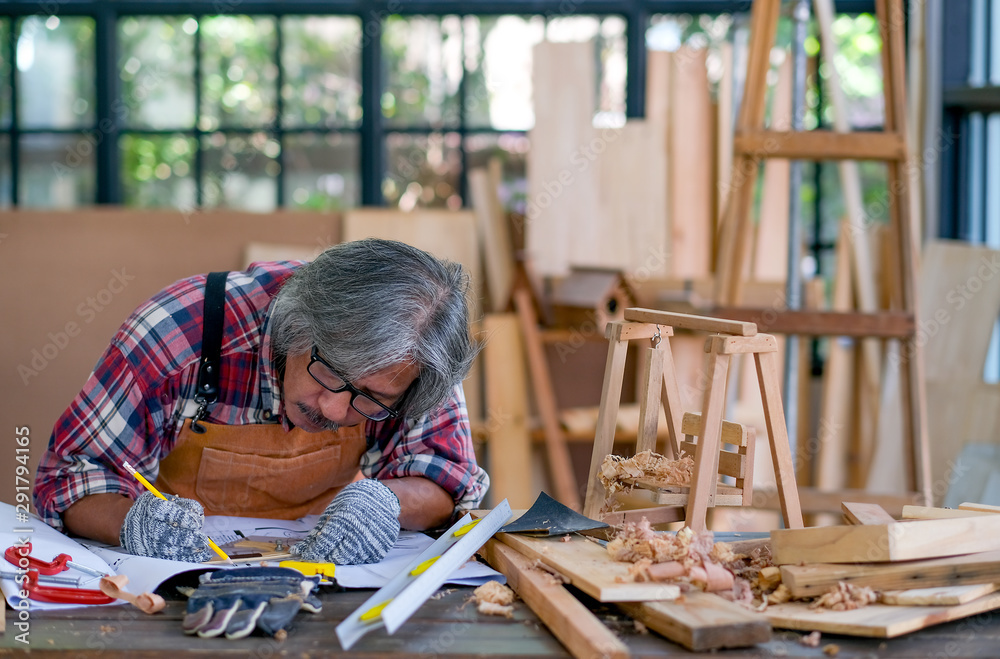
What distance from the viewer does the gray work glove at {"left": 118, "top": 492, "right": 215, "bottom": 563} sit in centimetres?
162

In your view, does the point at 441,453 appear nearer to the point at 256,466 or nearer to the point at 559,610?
the point at 256,466

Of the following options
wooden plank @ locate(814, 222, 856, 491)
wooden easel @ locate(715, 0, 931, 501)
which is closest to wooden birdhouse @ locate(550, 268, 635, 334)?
wooden easel @ locate(715, 0, 931, 501)

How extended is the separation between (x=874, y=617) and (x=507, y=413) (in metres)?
2.79

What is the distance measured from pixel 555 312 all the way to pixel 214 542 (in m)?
2.49

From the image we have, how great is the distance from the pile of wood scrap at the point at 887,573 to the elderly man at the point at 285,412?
2.53 feet

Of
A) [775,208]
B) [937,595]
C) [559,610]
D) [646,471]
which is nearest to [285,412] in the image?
[646,471]

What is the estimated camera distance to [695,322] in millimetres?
1651

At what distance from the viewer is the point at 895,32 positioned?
2928mm

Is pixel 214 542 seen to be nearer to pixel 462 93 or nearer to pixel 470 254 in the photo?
pixel 470 254

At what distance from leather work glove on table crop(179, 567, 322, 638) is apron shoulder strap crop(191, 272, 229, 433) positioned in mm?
650

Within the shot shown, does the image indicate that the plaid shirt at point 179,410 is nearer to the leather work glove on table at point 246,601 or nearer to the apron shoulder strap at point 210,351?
the apron shoulder strap at point 210,351

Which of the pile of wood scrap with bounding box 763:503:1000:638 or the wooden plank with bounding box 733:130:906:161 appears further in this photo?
the wooden plank with bounding box 733:130:906:161

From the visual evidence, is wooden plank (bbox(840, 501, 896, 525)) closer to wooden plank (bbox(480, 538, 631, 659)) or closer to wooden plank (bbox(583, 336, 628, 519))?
wooden plank (bbox(583, 336, 628, 519))

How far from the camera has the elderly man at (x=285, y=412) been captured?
1.68m
